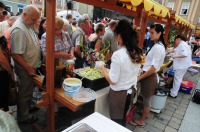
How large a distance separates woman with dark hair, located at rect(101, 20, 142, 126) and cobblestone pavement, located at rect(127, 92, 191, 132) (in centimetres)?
127

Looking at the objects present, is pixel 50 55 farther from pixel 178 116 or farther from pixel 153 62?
pixel 178 116

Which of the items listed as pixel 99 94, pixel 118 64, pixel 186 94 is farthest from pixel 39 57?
pixel 186 94

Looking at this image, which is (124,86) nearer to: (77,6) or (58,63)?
(58,63)

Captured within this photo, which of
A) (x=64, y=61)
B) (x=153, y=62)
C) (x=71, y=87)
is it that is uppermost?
(x=153, y=62)

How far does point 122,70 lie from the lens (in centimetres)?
176

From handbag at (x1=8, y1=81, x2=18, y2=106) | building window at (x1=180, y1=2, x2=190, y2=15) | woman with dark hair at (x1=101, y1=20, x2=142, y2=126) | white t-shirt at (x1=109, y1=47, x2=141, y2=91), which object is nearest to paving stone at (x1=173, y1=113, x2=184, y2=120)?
woman with dark hair at (x1=101, y1=20, x2=142, y2=126)

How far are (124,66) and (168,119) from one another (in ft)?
7.83

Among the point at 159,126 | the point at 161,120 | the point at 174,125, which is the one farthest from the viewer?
the point at 161,120

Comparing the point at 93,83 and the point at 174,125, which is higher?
the point at 93,83

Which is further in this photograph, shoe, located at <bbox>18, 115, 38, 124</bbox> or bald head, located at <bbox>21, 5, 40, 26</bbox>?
shoe, located at <bbox>18, 115, 38, 124</bbox>

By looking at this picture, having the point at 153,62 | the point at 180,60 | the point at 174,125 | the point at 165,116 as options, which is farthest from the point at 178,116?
the point at 153,62

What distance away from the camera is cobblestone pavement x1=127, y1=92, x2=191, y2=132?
9.74ft

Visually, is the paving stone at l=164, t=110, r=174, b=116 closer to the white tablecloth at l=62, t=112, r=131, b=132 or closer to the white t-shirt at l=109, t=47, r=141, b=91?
the white t-shirt at l=109, t=47, r=141, b=91

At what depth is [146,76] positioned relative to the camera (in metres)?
2.63
